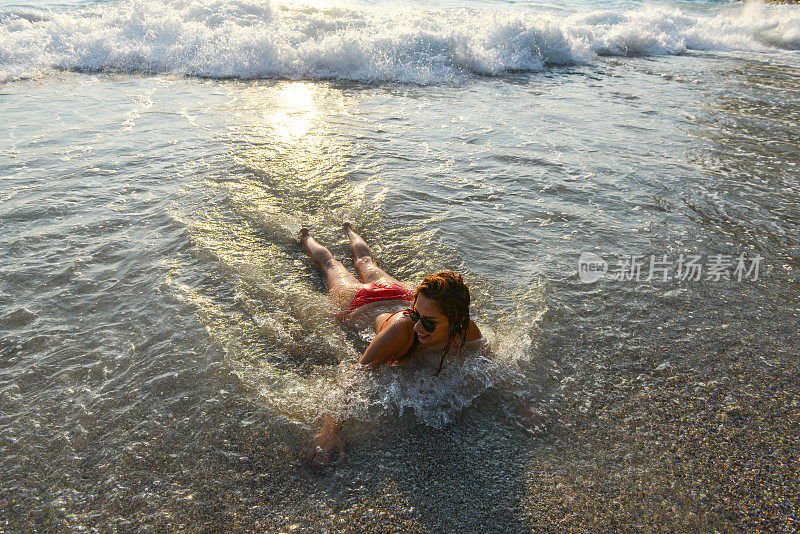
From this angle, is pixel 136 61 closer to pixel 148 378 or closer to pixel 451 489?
pixel 148 378

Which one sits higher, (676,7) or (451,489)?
(676,7)

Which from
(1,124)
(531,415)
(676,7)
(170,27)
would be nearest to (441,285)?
(531,415)

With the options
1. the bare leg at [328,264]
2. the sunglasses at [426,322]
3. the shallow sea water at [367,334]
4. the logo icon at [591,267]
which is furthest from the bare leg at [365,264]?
the logo icon at [591,267]

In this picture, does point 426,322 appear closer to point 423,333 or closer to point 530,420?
point 423,333

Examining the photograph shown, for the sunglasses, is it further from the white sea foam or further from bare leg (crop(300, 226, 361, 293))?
the white sea foam

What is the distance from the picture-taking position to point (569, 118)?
32.6 ft

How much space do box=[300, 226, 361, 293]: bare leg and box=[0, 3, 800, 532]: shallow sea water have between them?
0.16 meters

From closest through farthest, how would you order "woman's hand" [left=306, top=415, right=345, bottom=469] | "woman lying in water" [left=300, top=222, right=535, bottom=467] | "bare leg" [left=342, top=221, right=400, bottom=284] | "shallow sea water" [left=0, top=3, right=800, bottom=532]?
"shallow sea water" [left=0, top=3, right=800, bottom=532] → "woman's hand" [left=306, top=415, right=345, bottom=469] → "woman lying in water" [left=300, top=222, right=535, bottom=467] → "bare leg" [left=342, top=221, right=400, bottom=284]

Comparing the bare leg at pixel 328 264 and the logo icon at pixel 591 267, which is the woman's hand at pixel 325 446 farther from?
the logo icon at pixel 591 267

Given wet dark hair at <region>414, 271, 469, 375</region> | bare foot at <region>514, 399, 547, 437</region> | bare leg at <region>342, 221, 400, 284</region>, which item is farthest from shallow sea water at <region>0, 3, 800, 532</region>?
wet dark hair at <region>414, 271, 469, 375</region>

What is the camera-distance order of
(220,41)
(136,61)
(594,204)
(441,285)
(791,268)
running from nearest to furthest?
(441,285) → (791,268) → (594,204) → (136,61) → (220,41)

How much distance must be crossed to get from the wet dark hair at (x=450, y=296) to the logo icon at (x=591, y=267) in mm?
2019

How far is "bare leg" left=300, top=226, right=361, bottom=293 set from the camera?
4.80 metres

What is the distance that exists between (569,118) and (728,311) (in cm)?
627
